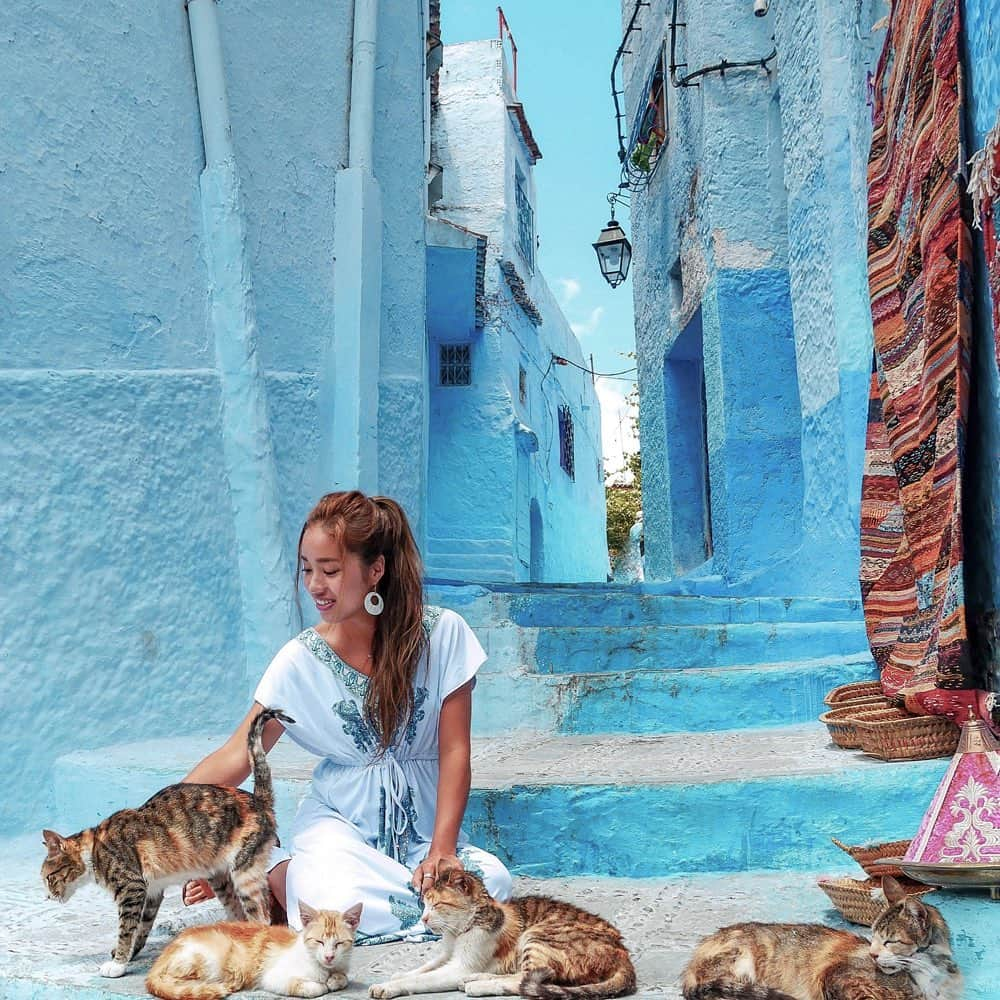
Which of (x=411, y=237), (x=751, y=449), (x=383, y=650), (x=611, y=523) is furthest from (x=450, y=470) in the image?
(x=611, y=523)

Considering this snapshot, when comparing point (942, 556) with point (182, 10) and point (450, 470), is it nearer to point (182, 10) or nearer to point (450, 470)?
point (182, 10)

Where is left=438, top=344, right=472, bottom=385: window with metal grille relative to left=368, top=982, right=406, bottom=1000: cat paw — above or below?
above

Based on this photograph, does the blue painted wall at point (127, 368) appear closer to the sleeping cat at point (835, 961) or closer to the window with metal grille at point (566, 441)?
the sleeping cat at point (835, 961)

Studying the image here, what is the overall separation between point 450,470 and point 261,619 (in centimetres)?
921

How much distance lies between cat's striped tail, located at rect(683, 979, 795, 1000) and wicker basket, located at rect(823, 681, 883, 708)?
227cm

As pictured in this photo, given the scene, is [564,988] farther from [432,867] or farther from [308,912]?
[308,912]

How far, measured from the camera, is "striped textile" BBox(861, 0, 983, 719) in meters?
3.52

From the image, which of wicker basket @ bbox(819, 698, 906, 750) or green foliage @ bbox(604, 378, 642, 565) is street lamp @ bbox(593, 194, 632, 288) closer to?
wicker basket @ bbox(819, 698, 906, 750)

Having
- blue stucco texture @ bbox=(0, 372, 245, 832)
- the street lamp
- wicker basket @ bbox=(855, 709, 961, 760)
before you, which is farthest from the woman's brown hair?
the street lamp

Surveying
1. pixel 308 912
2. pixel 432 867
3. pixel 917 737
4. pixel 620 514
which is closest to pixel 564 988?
pixel 432 867

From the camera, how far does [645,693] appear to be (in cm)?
492

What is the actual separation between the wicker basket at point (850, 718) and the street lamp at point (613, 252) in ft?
27.0

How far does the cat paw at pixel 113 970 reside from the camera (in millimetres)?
2385

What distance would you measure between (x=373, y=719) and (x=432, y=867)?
469 mm
